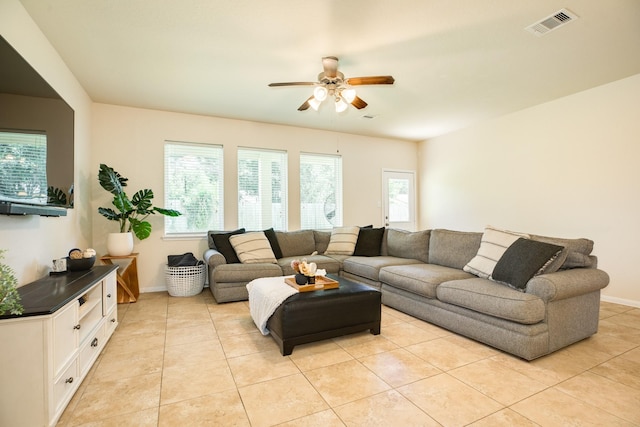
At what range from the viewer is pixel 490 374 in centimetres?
212

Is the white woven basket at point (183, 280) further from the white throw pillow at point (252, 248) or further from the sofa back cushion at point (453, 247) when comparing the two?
the sofa back cushion at point (453, 247)

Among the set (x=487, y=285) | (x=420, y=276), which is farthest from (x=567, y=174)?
(x=420, y=276)

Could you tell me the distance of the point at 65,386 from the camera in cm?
177

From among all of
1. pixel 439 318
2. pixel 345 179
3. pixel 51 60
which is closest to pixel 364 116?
pixel 345 179

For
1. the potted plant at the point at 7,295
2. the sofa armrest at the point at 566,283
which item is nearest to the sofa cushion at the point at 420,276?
the sofa armrest at the point at 566,283

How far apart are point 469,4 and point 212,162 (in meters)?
3.98

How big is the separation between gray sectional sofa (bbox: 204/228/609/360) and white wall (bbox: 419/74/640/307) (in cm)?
162

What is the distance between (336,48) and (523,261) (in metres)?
2.57

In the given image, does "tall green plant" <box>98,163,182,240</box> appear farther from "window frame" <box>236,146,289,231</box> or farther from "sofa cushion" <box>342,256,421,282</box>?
"sofa cushion" <box>342,256,421,282</box>

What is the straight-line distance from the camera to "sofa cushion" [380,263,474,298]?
9.91 feet

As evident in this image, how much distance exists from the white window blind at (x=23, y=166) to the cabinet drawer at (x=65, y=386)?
1126mm

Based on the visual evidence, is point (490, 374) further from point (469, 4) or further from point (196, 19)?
point (196, 19)

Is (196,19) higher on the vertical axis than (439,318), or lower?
higher

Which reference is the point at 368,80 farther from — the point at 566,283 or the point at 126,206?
the point at 126,206
